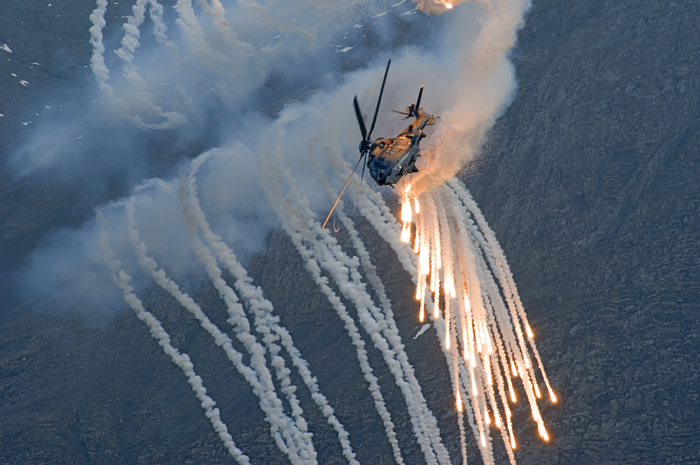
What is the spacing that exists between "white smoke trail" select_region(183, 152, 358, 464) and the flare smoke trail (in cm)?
26

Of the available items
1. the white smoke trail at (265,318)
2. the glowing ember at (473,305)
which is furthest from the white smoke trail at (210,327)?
the glowing ember at (473,305)

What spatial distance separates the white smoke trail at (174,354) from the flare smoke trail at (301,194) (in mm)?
263

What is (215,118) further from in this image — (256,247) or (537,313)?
(537,313)

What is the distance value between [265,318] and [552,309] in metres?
32.0

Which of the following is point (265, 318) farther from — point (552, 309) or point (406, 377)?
point (552, 309)

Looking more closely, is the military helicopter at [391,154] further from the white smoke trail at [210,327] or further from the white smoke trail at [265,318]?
the white smoke trail at [210,327]

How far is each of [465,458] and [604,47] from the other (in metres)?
58.7

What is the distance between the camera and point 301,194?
96.8 m

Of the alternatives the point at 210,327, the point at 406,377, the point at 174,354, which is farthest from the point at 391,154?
the point at 174,354

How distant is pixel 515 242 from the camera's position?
318 ft

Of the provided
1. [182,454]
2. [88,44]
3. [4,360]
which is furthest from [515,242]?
[88,44]

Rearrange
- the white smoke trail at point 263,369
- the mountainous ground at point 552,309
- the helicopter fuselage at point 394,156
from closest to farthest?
1. the helicopter fuselage at point 394,156
2. the white smoke trail at point 263,369
3. the mountainous ground at point 552,309

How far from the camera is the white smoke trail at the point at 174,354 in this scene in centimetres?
8731

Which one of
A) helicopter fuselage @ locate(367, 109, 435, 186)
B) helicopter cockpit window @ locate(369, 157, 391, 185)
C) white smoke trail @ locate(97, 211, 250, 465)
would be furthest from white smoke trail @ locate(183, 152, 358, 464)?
helicopter fuselage @ locate(367, 109, 435, 186)
